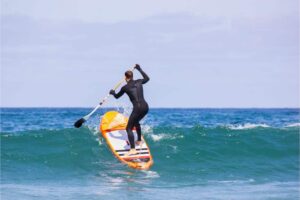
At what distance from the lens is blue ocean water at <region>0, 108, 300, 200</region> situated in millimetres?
10859

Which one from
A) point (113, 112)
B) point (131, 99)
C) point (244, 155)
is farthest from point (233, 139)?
point (131, 99)

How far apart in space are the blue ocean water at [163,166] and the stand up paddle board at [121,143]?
28 centimetres

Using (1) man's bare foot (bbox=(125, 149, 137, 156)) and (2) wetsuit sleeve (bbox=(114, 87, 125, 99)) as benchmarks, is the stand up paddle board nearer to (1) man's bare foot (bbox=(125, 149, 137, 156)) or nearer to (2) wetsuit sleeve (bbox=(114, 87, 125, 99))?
(1) man's bare foot (bbox=(125, 149, 137, 156))

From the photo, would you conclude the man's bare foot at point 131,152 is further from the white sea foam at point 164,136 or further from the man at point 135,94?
the white sea foam at point 164,136

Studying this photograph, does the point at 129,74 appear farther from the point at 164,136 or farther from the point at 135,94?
the point at 164,136

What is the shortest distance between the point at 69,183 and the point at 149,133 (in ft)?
20.5

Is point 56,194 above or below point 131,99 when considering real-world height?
below

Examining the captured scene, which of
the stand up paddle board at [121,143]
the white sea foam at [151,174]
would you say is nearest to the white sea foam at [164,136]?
the stand up paddle board at [121,143]

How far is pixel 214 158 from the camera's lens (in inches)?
604

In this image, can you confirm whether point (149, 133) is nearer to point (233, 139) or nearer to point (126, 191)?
point (233, 139)

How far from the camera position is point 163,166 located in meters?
14.2

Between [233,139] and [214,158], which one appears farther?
[233,139]

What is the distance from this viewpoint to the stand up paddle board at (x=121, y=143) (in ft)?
43.7

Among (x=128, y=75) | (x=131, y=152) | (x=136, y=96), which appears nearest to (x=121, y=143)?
(x=131, y=152)
